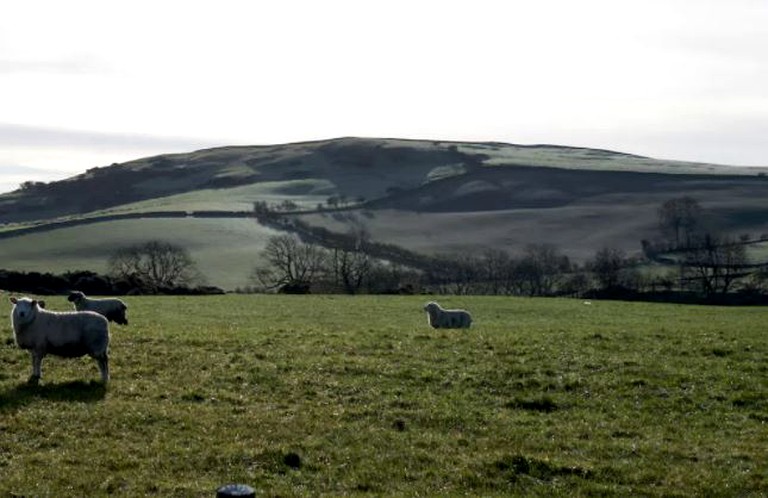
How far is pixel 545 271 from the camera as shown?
114062mm

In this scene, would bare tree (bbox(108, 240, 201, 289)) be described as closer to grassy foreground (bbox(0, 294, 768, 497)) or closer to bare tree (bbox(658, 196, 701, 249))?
grassy foreground (bbox(0, 294, 768, 497))

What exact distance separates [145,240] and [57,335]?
115432mm

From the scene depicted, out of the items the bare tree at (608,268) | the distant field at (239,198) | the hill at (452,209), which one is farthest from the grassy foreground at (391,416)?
the distant field at (239,198)

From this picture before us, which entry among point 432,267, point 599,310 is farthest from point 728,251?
point 599,310

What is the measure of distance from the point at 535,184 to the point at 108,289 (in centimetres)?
14027

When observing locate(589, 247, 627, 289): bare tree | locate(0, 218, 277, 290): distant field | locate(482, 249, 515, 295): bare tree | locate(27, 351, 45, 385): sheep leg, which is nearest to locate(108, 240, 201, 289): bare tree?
locate(0, 218, 277, 290): distant field

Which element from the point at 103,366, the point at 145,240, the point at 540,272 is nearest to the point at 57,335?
the point at 103,366

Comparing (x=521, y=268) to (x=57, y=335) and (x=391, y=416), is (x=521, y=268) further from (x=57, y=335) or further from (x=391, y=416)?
(x=391, y=416)

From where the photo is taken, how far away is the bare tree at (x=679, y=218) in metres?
147

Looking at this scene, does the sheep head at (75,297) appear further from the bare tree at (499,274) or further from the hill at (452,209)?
the hill at (452,209)

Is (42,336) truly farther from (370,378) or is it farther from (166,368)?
(370,378)

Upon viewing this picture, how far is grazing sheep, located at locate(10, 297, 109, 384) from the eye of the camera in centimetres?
1897

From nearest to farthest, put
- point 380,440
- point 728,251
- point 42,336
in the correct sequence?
point 380,440, point 42,336, point 728,251

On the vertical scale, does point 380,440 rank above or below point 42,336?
below
